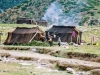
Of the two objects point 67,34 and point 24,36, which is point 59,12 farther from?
point 24,36

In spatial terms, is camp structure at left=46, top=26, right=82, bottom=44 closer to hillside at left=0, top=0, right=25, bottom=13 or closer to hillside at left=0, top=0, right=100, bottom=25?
hillside at left=0, top=0, right=100, bottom=25

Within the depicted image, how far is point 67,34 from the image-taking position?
62.7 m

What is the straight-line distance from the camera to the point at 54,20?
116 m

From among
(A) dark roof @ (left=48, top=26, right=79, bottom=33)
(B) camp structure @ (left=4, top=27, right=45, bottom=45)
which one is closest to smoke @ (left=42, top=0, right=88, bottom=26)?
(A) dark roof @ (left=48, top=26, right=79, bottom=33)

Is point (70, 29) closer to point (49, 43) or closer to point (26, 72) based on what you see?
point (49, 43)

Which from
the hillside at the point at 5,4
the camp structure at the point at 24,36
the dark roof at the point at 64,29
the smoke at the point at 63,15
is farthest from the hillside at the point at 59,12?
the camp structure at the point at 24,36

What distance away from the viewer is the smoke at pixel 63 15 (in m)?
113

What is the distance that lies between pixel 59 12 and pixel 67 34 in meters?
62.3

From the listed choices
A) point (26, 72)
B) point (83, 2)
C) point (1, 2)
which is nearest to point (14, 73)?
point (26, 72)

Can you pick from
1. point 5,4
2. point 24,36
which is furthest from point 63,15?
point 5,4

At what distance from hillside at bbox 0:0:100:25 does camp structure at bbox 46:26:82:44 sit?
45731 mm

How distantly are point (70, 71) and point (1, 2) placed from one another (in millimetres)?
155461

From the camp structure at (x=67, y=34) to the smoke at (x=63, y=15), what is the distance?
43420 mm

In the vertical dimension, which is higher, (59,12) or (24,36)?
(24,36)
